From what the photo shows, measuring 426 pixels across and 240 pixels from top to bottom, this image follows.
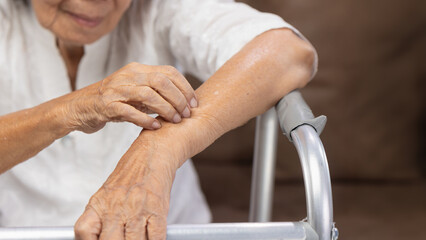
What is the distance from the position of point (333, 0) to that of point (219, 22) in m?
0.61

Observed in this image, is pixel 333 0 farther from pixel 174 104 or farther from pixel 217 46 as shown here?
pixel 174 104

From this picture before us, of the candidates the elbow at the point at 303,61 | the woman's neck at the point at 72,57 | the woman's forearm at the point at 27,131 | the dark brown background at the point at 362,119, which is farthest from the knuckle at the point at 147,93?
the dark brown background at the point at 362,119

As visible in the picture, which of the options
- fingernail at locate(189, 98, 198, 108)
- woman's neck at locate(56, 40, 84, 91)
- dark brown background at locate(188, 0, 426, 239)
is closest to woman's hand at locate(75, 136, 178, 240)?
fingernail at locate(189, 98, 198, 108)

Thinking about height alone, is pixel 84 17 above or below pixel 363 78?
below

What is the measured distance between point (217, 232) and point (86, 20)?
44cm

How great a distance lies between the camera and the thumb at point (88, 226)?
58cm

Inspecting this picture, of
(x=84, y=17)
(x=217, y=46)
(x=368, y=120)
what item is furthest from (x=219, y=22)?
(x=368, y=120)

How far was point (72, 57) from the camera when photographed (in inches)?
41.3

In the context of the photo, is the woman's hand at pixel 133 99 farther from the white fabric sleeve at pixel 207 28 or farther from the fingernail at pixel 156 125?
the white fabric sleeve at pixel 207 28

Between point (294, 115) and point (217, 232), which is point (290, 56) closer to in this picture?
point (294, 115)

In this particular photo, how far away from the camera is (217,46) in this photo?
0.88 metres

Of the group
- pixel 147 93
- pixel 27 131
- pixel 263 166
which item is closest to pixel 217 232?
pixel 147 93

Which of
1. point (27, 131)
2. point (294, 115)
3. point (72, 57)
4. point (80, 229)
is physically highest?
point (72, 57)

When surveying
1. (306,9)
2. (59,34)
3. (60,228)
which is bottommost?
(60,228)
